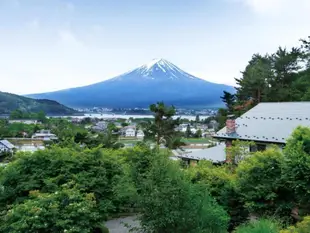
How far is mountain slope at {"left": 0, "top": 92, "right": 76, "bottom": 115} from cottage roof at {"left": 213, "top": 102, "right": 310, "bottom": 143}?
10645 cm

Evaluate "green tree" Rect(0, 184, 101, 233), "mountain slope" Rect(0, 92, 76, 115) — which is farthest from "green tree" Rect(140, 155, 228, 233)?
"mountain slope" Rect(0, 92, 76, 115)

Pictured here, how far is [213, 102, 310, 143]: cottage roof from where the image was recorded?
42.9 ft

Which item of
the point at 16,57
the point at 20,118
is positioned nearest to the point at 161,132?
the point at 16,57

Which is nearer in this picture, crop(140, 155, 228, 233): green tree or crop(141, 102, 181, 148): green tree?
crop(140, 155, 228, 233): green tree

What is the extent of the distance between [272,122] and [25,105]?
121 meters

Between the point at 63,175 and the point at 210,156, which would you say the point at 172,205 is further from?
the point at 210,156

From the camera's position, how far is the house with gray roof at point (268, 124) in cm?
1309

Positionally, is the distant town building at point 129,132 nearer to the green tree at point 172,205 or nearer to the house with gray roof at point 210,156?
the house with gray roof at point 210,156

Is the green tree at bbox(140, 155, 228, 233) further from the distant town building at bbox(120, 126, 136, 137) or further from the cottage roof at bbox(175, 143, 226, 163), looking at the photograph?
the distant town building at bbox(120, 126, 136, 137)

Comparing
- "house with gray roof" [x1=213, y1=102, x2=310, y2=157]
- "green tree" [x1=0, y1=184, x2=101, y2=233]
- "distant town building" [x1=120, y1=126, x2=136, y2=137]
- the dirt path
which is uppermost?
"house with gray roof" [x1=213, y1=102, x2=310, y2=157]

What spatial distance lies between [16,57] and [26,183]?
127ft

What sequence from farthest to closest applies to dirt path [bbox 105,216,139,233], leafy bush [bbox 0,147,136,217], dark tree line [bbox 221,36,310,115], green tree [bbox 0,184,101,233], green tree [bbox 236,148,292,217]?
dark tree line [bbox 221,36,310,115], dirt path [bbox 105,216,139,233], leafy bush [bbox 0,147,136,217], green tree [bbox 236,148,292,217], green tree [bbox 0,184,101,233]

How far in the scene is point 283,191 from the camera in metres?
9.08

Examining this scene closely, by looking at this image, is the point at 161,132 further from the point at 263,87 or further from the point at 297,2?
the point at 297,2
